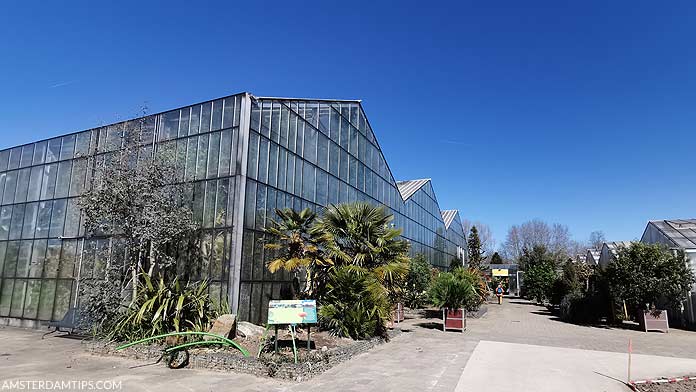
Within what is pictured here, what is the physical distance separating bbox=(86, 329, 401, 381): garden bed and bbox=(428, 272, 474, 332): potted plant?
515 cm

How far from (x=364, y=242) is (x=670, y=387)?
8.28 m

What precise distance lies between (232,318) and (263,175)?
5.25 meters

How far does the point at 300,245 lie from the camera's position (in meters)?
13.5

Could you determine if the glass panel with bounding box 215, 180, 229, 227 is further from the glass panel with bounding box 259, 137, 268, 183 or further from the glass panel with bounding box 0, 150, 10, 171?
the glass panel with bounding box 0, 150, 10, 171

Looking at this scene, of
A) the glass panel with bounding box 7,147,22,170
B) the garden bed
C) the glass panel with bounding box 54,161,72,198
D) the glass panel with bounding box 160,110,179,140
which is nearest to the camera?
the garden bed

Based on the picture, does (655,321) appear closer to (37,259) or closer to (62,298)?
(62,298)

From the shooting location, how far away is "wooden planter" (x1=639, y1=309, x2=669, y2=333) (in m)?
15.9

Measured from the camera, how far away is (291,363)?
8.30 meters

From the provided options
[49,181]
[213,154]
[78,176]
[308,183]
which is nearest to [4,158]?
[49,181]

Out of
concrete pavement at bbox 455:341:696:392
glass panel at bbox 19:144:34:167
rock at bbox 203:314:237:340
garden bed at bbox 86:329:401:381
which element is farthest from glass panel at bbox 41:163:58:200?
concrete pavement at bbox 455:341:696:392

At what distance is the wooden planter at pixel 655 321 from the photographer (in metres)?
15.9

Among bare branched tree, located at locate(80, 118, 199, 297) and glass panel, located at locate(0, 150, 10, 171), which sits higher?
glass panel, located at locate(0, 150, 10, 171)

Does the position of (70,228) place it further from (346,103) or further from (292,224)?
(346,103)

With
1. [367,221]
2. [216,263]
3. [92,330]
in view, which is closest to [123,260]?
[92,330]
